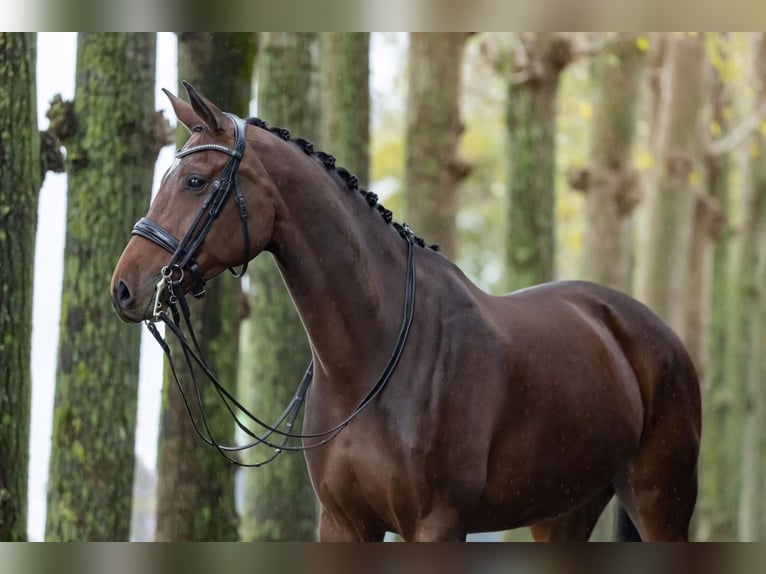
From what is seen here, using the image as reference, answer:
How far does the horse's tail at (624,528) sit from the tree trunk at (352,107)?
357 cm

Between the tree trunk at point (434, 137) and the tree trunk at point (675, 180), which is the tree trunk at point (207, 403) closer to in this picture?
the tree trunk at point (434, 137)

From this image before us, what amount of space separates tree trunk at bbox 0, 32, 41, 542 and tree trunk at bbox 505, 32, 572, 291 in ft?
18.8

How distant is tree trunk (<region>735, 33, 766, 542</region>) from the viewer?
1619 cm

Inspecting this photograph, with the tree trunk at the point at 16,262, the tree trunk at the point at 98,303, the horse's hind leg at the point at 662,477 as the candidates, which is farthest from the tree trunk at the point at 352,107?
the horse's hind leg at the point at 662,477

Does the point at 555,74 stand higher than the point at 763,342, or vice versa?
the point at 555,74

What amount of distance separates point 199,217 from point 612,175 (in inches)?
368

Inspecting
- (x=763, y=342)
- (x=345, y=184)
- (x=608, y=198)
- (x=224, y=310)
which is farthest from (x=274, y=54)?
(x=763, y=342)

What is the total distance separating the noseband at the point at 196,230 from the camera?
520 cm

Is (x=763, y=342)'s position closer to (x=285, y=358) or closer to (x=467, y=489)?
(x=285, y=358)

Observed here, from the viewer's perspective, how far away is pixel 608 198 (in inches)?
543

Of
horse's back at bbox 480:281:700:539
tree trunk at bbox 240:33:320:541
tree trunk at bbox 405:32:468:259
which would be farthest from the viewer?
tree trunk at bbox 405:32:468:259

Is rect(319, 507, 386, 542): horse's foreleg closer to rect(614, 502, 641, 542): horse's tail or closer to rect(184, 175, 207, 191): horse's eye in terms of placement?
rect(184, 175, 207, 191): horse's eye

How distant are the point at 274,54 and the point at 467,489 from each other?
4.60 m

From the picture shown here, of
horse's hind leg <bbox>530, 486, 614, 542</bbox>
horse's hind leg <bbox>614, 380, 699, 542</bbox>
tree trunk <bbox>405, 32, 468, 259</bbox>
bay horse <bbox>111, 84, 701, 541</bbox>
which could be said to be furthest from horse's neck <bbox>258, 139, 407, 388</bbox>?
tree trunk <bbox>405, 32, 468, 259</bbox>
